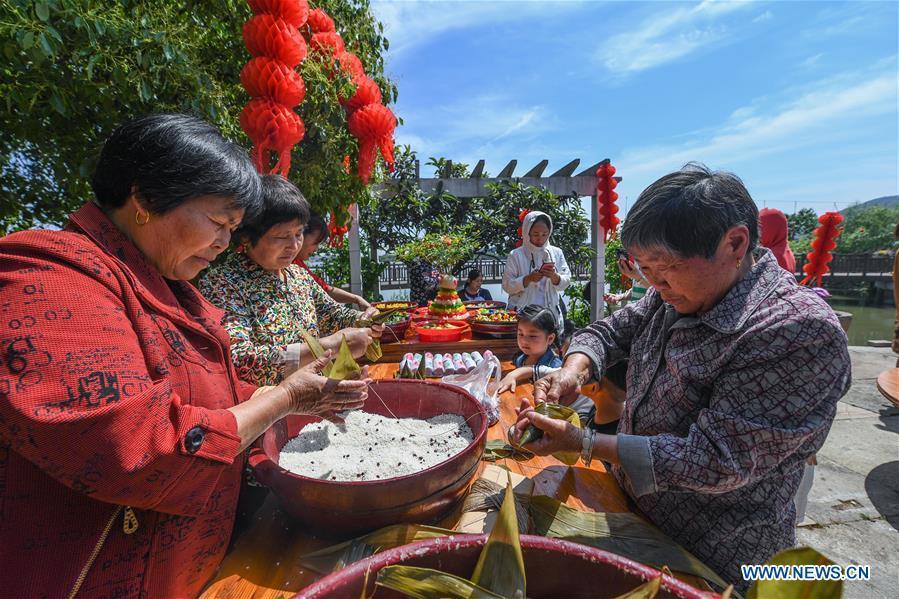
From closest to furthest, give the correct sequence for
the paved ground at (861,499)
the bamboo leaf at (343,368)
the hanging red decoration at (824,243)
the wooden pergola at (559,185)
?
the bamboo leaf at (343,368) → the paved ground at (861,499) → the hanging red decoration at (824,243) → the wooden pergola at (559,185)

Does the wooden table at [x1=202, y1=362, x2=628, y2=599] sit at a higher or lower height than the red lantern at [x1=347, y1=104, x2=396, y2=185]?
lower

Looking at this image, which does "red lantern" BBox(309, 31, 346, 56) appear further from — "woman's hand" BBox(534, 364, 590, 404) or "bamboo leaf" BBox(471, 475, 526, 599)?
"bamboo leaf" BBox(471, 475, 526, 599)

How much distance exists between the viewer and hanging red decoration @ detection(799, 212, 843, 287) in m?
5.15

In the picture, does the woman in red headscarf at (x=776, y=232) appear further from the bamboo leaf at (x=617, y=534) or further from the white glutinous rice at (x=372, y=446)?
the white glutinous rice at (x=372, y=446)

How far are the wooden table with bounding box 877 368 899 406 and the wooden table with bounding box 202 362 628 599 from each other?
137 inches

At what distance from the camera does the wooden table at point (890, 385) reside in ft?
10.9

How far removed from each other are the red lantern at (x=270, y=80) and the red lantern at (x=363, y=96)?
2.72ft

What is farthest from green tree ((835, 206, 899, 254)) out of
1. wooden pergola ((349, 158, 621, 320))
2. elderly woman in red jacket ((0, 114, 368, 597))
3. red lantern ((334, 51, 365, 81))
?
elderly woman in red jacket ((0, 114, 368, 597))

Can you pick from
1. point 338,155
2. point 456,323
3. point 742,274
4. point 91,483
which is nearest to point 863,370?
point 456,323

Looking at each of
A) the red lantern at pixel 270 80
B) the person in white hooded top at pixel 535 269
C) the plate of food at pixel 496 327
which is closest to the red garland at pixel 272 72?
the red lantern at pixel 270 80

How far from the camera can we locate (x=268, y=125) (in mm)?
2539

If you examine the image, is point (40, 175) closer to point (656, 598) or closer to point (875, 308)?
point (656, 598)

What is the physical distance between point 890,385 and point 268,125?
5.37m

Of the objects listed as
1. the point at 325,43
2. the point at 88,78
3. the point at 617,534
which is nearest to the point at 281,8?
the point at 325,43
